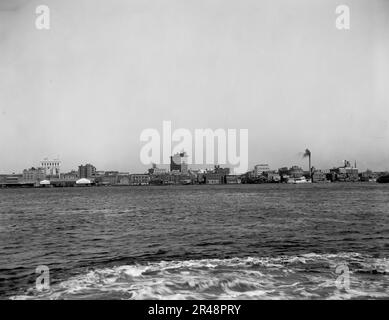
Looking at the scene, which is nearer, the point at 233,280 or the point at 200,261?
the point at 233,280

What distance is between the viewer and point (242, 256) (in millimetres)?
15500

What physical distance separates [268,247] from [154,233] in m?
8.68

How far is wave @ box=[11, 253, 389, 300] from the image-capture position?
10.1 m

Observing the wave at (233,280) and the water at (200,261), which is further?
the water at (200,261)

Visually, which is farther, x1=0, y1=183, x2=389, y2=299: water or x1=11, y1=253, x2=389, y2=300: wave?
x1=0, y1=183, x2=389, y2=299: water

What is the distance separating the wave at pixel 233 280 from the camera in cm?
1011

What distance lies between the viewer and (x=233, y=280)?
11430 mm

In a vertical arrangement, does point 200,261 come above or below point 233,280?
below

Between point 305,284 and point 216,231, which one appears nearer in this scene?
point 305,284
